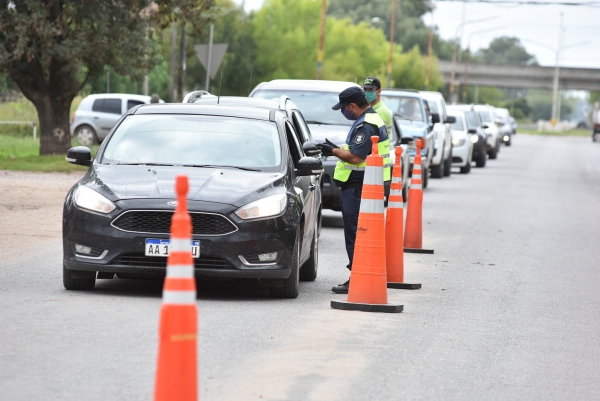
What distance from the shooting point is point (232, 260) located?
29.2ft

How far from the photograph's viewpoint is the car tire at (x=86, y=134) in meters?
36.9

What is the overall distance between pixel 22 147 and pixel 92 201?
2345 cm

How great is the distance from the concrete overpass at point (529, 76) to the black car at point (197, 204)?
114 meters

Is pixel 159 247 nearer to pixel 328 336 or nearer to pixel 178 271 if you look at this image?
pixel 328 336

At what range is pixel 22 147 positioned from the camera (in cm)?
3170

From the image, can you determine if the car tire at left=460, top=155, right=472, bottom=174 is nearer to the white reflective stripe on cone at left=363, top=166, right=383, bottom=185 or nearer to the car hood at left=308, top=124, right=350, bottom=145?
the car hood at left=308, top=124, right=350, bottom=145

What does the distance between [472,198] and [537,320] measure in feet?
49.1

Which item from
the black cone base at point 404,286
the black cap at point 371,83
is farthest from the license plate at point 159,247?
the black cap at point 371,83

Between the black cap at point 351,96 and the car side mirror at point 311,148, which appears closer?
the black cap at point 351,96

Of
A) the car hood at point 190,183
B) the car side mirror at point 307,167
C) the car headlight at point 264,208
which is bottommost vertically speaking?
the car headlight at point 264,208

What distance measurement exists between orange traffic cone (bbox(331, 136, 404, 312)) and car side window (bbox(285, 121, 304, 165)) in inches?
65.6

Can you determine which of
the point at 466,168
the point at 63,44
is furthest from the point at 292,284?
the point at 466,168

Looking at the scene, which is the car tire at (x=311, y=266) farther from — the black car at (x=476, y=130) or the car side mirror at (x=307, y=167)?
the black car at (x=476, y=130)

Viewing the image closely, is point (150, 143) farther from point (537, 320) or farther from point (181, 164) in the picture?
point (537, 320)
